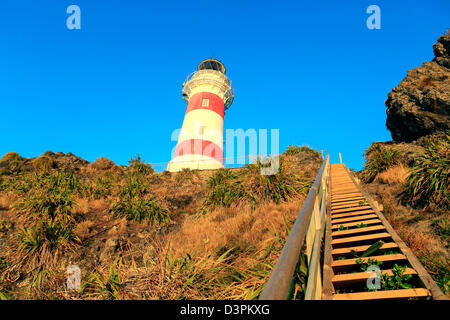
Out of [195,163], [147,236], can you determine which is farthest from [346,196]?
[195,163]

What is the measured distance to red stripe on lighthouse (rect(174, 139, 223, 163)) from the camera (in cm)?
2150

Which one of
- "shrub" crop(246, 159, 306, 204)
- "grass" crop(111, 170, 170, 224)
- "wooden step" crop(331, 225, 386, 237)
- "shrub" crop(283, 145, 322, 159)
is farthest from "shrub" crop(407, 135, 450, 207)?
"shrub" crop(283, 145, 322, 159)

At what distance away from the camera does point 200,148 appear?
21.6 metres

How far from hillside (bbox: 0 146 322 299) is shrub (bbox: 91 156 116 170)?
Answer: 19.2 feet

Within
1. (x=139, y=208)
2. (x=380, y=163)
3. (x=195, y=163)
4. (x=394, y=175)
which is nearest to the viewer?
(x=139, y=208)

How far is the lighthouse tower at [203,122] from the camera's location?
835 inches

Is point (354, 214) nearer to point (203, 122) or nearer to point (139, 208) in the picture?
point (139, 208)

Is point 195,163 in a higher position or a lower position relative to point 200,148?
lower

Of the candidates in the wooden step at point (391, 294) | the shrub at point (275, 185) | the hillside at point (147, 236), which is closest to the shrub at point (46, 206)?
the hillside at point (147, 236)

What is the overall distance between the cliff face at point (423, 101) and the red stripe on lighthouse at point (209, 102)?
14943 mm

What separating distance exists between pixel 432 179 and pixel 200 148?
1734cm

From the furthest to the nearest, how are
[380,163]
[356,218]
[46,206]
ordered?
1. [380,163]
2. [46,206]
3. [356,218]

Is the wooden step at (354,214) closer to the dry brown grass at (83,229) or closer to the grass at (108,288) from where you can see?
the grass at (108,288)
